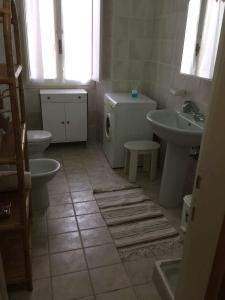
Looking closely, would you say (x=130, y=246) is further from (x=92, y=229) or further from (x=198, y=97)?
(x=198, y=97)

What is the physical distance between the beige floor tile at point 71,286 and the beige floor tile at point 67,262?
4cm

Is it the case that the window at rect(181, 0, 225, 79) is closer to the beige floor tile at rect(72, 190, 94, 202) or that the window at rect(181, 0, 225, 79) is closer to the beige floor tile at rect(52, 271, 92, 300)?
the beige floor tile at rect(72, 190, 94, 202)

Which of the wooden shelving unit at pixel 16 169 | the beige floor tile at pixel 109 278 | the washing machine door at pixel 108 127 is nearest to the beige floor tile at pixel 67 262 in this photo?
the beige floor tile at pixel 109 278

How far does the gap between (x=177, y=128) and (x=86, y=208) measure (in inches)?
42.1

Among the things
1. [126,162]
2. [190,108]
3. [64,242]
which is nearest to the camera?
[64,242]

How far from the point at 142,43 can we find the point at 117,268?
2442 mm

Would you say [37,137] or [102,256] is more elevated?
[37,137]

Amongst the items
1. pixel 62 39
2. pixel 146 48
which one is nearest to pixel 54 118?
pixel 62 39

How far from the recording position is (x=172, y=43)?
2.53 m

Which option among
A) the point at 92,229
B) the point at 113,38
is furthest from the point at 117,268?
the point at 113,38

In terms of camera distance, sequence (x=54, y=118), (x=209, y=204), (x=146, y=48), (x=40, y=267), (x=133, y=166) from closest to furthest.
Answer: (x=209, y=204) → (x=40, y=267) → (x=133, y=166) → (x=146, y=48) → (x=54, y=118)

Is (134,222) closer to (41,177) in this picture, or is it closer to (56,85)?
(41,177)

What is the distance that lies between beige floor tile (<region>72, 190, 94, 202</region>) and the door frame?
1.70 meters

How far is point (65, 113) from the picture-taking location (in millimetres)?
3346
